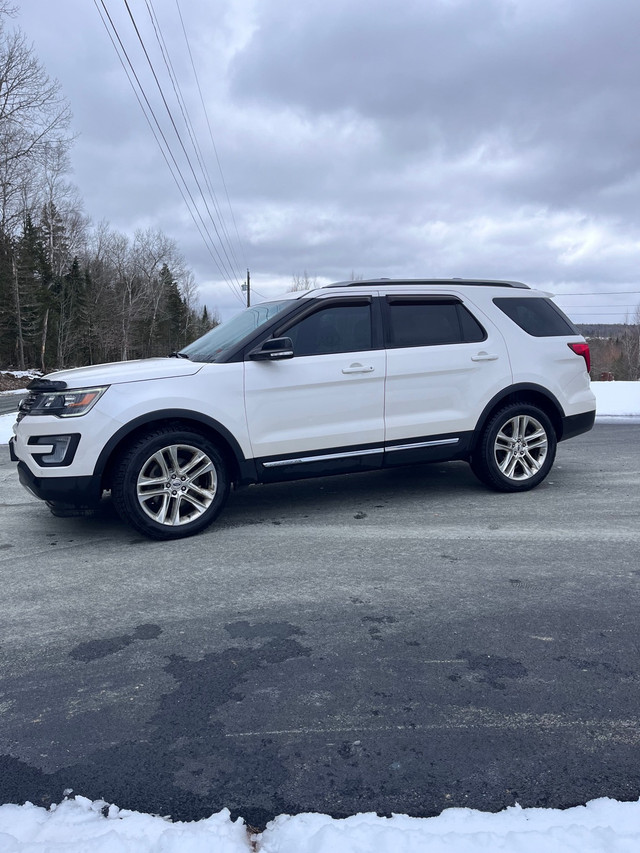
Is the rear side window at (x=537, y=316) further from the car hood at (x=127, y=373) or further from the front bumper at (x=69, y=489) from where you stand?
the front bumper at (x=69, y=489)

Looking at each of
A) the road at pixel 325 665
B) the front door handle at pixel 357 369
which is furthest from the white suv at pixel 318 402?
the road at pixel 325 665

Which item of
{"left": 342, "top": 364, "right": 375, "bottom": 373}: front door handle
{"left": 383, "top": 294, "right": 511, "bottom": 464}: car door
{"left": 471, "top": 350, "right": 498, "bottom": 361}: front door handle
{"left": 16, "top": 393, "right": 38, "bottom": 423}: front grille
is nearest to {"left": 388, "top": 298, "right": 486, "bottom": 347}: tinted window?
{"left": 383, "top": 294, "right": 511, "bottom": 464}: car door

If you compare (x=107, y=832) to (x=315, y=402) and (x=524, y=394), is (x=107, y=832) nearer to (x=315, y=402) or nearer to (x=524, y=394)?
(x=315, y=402)

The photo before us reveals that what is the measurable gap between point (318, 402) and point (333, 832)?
353cm

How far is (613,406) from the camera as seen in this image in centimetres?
1305

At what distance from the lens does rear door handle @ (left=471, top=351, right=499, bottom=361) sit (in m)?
5.70

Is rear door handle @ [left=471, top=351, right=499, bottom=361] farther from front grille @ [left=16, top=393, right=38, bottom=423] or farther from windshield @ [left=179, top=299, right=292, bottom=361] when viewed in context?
front grille @ [left=16, top=393, right=38, bottom=423]

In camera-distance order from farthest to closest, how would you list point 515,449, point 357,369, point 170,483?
1. point 515,449
2. point 357,369
3. point 170,483

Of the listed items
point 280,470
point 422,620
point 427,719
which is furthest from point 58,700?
point 280,470

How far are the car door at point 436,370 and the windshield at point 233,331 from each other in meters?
1.00

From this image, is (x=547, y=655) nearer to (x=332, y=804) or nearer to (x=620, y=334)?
(x=332, y=804)

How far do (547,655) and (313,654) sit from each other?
1.05 meters

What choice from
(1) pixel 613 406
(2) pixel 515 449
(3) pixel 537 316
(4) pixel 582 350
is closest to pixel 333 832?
(2) pixel 515 449

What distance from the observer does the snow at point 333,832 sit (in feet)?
5.85
